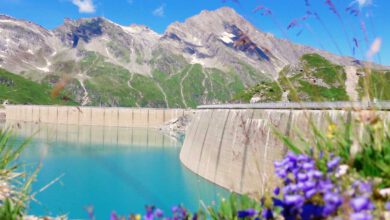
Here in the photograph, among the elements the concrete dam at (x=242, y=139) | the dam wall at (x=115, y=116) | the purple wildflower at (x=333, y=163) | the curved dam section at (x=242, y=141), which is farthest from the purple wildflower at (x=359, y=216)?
the dam wall at (x=115, y=116)

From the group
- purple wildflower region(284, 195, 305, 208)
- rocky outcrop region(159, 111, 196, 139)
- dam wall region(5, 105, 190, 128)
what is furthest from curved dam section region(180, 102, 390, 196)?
dam wall region(5, 105, 190, 128)

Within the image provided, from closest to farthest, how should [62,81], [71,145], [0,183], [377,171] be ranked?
[62,81]
[377,171]
[0,183]
[71,145]

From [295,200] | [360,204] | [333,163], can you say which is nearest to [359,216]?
[360,204]

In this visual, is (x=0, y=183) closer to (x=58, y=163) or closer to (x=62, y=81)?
(x=62, y=81)

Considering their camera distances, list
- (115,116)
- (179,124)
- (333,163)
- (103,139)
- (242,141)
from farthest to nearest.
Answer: (115,116)
(179,124)
(103,139)
(242,141)
(333,163)

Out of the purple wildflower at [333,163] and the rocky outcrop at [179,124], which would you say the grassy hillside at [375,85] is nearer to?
the purple wildflower at [333,163]

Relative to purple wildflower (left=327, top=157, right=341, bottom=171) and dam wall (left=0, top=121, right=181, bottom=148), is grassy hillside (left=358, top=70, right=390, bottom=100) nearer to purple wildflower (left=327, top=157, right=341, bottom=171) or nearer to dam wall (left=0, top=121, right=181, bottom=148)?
purple wildflower (left=327, top=157, right=341, bottom=171)

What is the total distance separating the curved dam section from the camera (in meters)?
28.6

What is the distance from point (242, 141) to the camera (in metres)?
30.8

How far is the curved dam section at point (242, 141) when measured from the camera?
93.8 feet

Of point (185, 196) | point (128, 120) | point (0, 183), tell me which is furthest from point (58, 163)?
point (128, 120)

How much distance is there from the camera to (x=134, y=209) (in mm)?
32344

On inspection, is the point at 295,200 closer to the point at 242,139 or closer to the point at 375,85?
the point at 375,85

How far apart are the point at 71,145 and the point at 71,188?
143ft
